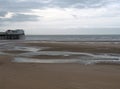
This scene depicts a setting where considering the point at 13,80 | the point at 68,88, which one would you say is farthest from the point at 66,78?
the point at 13,80

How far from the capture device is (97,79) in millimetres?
8328

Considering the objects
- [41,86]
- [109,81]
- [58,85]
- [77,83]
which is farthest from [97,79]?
[41,86]

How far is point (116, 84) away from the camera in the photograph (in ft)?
24.8

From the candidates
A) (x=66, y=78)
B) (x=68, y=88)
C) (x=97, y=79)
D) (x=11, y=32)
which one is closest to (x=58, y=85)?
(x=68, y=88)

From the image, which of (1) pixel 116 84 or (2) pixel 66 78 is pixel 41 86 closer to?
(2) pixel 66 78

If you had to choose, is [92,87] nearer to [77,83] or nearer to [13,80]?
[77,83]

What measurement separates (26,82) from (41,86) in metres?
0.80

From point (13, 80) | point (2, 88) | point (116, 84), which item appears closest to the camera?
point (2, 88)

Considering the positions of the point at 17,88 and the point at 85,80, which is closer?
the point at 17,88

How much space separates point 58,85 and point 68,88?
522 millimetres

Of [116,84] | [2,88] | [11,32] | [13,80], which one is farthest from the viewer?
[11,32]

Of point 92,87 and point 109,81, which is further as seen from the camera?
point 109,81

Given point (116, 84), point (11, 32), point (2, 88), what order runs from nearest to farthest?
point (2, 88)
point (116, 84)
point (11, 32)

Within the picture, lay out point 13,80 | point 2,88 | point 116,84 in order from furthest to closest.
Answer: point 13,80 < point 116,84 < point 2,88
